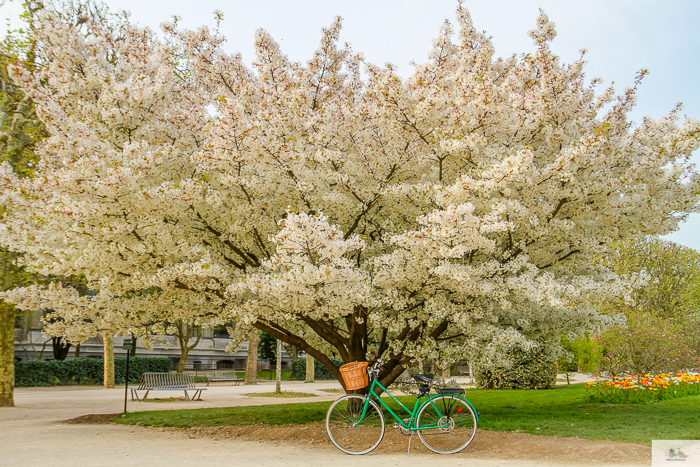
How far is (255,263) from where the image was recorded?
10.0 metres

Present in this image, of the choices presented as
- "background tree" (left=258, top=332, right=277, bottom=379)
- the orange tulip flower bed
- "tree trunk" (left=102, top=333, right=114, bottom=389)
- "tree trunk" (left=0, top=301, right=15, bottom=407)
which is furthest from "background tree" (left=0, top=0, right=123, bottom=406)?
"background tree" (left=258, top=332, right=277, bottom=379)

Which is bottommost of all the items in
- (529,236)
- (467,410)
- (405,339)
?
(467,410)

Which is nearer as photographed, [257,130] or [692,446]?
[692,446]

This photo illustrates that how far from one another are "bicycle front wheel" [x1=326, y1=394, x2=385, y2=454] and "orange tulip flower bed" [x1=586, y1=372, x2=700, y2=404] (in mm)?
8433

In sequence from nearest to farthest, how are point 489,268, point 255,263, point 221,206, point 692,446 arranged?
point 692,446 → point 489,268 → point 221,206 → point 255,263

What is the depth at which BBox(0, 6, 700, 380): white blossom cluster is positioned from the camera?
753 centimetres

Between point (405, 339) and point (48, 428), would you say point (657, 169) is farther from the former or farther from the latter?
Result: point (48, 428)

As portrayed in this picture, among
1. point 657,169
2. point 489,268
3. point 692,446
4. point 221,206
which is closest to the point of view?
point 692,446

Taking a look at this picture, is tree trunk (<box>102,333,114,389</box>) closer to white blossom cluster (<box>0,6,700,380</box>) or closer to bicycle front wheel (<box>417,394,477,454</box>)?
white blossom cluster (<box>0,6,700,380</box>)

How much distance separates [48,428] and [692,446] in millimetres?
11231

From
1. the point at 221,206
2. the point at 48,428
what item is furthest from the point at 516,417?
the point at 48,428

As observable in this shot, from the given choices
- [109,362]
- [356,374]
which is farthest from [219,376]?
[356,374]

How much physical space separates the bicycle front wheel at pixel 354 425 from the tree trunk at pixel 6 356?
1219 cm

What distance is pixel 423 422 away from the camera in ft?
23.0
